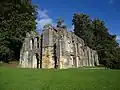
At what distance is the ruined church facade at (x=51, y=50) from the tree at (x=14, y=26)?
7.51 ft

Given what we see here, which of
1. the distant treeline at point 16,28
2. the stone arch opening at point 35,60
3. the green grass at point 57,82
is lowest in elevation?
the green grass at point 57,82

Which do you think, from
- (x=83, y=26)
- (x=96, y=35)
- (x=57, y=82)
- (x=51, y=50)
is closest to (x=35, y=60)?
(x=51, y=50)

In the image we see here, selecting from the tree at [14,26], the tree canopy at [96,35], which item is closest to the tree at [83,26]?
the tree canopy at [96,35]

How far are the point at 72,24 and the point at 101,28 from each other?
11.3 m

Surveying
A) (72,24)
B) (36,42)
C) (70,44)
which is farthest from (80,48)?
(72,24)

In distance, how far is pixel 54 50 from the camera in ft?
137

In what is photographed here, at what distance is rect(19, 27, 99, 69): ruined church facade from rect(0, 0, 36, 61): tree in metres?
2.29

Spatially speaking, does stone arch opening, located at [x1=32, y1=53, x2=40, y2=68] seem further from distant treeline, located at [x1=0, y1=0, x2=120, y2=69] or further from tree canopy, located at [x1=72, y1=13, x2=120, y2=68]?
tree canopy, located at [x1=72, y1=13, x2=120, y2=68]

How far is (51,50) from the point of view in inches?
1660

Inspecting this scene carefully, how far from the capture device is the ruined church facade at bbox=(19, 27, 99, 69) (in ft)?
134

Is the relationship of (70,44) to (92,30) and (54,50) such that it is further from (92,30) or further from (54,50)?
(92,30)

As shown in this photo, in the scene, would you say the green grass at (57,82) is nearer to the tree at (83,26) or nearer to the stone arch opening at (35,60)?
the stone arch opening at (35,60)

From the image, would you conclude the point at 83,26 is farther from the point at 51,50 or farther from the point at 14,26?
the point at 51,50

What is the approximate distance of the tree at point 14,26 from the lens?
46812 mm
